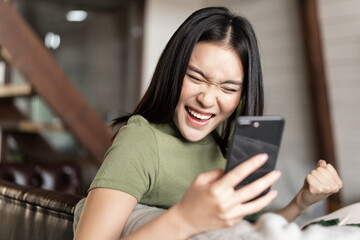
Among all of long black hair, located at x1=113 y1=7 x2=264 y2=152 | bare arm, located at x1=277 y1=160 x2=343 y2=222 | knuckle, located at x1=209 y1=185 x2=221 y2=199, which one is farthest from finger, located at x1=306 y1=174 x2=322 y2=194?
knuckle, located at x1=209 y1=185 x2=221 y2=199

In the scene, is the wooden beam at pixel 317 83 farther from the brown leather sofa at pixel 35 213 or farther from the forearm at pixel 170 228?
the forearm at pixel 170 228

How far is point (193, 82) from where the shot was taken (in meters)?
1.10

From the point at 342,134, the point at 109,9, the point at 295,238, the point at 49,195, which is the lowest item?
the point at 342,134

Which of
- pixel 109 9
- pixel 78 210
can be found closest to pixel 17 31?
pixel 78 210

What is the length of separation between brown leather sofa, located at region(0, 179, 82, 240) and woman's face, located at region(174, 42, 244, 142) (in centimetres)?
35

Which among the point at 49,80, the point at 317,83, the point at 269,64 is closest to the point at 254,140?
the point at 49,80

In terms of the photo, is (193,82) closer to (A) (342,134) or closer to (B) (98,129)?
(B) (98,129)

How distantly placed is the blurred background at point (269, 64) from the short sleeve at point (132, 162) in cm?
184

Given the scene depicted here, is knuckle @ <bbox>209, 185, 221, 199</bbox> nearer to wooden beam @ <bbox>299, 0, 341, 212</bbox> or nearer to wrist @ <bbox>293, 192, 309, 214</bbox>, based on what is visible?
wrist @ <bbox>293, 192, 309, 214</bbox>

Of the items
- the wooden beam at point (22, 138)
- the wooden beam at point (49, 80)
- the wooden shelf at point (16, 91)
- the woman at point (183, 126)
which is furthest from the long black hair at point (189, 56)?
the wooden beam at point (22, 138)

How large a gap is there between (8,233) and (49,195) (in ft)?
0.80

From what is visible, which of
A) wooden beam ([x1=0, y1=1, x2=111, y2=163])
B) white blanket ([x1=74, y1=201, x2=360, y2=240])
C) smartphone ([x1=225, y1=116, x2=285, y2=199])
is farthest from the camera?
wooden beam ([x1=0, y1=1, x2=111, y2=163])

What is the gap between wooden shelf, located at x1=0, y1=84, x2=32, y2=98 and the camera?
3254 millimetres

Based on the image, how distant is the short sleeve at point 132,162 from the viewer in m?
0.94
